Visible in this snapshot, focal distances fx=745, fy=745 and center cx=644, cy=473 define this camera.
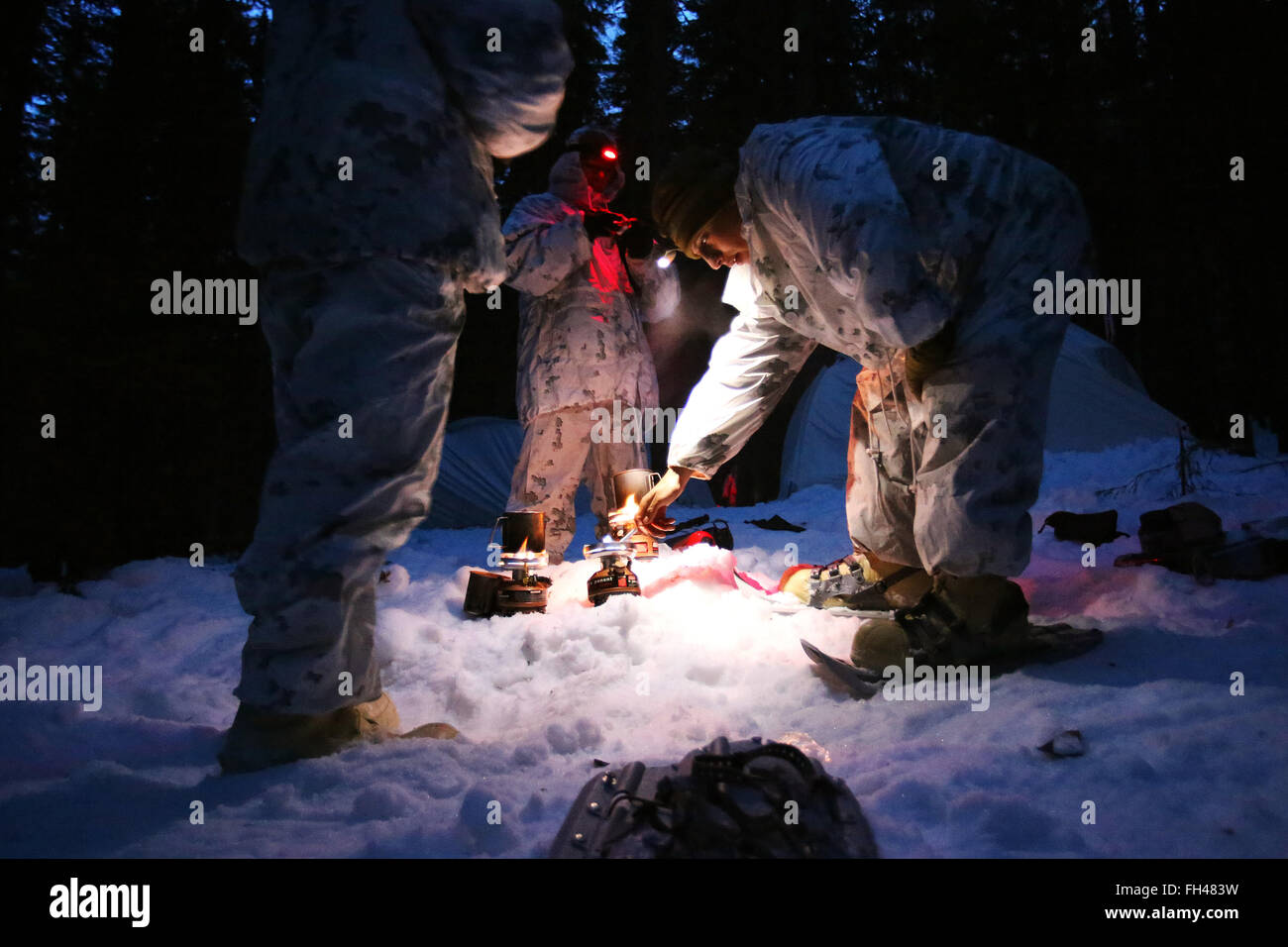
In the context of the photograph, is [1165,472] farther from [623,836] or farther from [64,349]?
[64,349]

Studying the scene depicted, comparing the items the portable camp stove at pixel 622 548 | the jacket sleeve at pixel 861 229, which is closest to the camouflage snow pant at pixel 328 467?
the jacket sleeve at pixel 861 229

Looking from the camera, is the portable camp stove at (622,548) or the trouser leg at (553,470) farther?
the trouser leg at (553,470)

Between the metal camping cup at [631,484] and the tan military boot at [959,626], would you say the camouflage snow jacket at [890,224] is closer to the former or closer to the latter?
the tan military boot at [959,626]

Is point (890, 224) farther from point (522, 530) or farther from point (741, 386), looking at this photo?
point (522, 530)

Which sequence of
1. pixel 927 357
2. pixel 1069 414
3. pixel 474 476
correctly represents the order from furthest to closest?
pixel 1069 414, pixel 474 476, pixel 927 357

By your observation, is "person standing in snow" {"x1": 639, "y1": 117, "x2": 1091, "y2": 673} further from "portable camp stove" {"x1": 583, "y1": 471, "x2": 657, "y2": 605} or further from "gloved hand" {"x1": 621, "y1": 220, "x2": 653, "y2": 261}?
"gloved hand" {"x1": 621, "y1": 220, "x2": 653, "y2": 261}

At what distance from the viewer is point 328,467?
1549mm

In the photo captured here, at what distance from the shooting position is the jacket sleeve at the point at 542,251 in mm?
3900

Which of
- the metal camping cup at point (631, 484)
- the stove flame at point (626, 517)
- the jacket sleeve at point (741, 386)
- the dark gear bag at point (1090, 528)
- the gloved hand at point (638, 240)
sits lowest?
the dark gear bag at point (1090, 528)

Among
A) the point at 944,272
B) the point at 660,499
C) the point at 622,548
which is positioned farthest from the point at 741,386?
the point at 944,272

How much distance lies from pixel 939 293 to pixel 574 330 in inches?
94.1

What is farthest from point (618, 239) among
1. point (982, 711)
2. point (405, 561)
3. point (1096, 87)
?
point (1096, 87)

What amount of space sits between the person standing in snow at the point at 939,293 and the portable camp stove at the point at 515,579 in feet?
4.56
